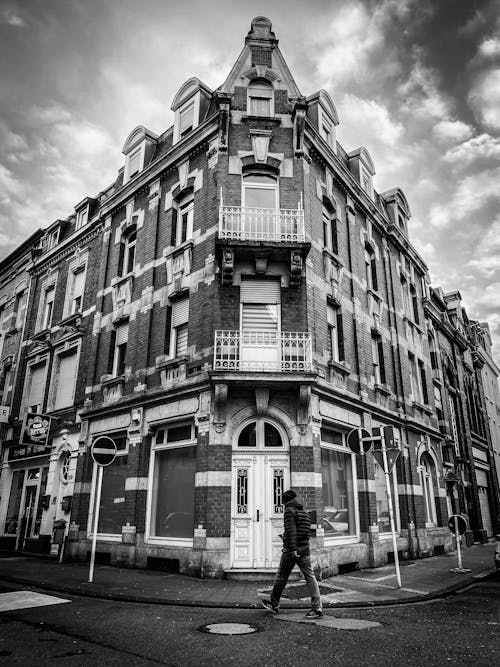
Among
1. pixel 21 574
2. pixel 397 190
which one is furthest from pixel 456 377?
pixel 21 574

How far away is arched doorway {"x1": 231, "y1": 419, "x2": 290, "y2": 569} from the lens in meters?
11.2

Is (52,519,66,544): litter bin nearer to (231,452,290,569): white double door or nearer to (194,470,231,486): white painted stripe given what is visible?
(194,470,231,486): white painted stripe

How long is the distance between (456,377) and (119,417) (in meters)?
19.5

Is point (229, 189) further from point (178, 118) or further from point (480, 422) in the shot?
point (480, 422)

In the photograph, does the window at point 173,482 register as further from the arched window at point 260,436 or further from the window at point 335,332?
the window at point 335,332

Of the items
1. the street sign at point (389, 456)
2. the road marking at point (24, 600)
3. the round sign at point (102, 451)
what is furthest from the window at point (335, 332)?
the road marking at point (24, 600)

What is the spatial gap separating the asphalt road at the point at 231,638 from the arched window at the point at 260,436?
4561mm

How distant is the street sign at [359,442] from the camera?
34.8ft

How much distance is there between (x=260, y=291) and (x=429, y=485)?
463 inches

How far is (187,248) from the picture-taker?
14.6 metres

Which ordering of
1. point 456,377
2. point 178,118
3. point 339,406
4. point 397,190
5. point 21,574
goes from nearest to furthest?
point 21,574
point 339,406
point 178,118
point 397,190
point 456,377

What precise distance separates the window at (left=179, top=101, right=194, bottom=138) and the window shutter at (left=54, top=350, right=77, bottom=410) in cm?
910

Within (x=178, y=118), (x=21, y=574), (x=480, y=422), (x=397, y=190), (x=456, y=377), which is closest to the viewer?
(x=21, y=574)

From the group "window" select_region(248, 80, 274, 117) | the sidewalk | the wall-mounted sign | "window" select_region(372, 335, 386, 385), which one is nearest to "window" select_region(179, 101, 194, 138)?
"window" select_region(248, 80, 274, 117)
